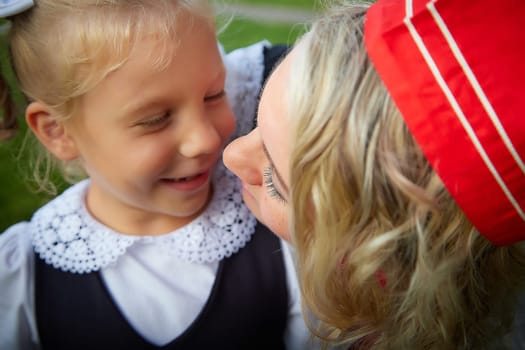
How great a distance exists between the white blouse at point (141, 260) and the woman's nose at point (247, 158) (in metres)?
0.42

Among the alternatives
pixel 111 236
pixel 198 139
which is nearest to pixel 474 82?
pixel 198 139

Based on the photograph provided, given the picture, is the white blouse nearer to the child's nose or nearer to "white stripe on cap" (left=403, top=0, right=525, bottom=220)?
the child's nose

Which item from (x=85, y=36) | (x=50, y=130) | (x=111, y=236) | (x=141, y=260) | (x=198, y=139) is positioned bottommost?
(x=141, y=260)

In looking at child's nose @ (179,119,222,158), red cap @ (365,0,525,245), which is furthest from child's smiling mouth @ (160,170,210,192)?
red cap @ (365,0,525,245)

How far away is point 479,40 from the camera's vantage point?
2.21ft

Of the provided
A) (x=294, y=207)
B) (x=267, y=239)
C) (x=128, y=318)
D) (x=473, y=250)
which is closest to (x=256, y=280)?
(x=267, y=239)

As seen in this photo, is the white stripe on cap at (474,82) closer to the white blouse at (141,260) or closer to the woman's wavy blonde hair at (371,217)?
the woman's wavy blonde hair at (371,217)

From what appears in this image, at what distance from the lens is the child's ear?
1227mm

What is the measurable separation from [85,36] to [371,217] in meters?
0.76

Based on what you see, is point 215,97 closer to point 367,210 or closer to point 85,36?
point 85,36

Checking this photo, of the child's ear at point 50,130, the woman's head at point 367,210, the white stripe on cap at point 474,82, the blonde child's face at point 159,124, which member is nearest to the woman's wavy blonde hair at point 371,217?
the woman's head at point 367,210

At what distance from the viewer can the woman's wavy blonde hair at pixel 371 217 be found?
745 mm

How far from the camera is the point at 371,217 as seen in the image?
80cm

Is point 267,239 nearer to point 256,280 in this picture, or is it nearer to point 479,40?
point 256,280
